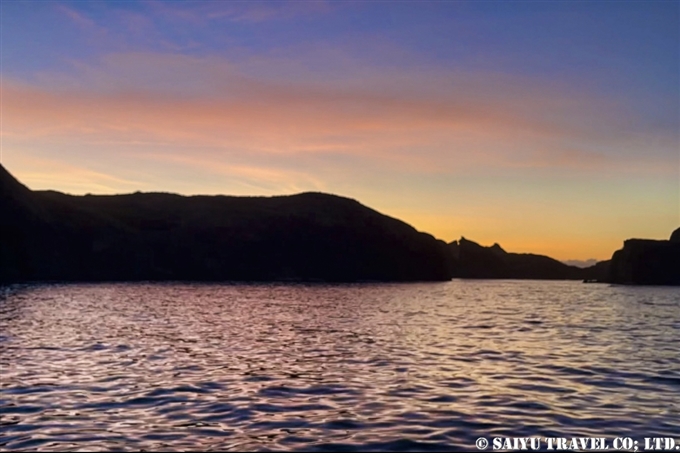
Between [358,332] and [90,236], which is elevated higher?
[90,236]

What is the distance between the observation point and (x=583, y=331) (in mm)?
50156

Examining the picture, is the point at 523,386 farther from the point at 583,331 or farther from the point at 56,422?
the point at 583,331

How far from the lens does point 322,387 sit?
2495 cm

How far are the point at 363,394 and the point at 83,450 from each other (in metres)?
10.1

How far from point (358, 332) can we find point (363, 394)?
24691mm

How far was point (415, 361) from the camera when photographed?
104 ft

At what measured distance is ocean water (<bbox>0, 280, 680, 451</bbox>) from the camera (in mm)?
17859

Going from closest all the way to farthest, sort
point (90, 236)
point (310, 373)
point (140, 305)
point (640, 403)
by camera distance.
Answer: point (640, 403)
point (310, 373)
point (140, 305)
point (90, 236)

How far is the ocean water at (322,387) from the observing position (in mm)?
17859

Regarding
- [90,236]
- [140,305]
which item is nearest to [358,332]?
[140,305]

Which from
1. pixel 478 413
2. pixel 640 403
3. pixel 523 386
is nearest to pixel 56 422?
pixel 478 413

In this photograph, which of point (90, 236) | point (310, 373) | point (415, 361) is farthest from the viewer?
point (90, 236)

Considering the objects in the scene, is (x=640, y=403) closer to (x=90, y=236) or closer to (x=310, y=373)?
(x=310, y=373)

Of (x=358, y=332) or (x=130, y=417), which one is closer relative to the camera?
(x=130, y=417)
